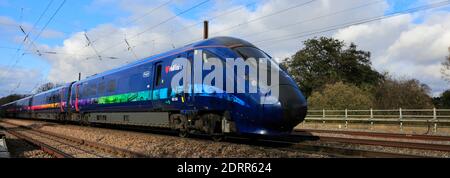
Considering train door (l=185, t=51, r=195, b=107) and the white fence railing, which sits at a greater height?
train door (l=185, t=51, r=195, b=107)

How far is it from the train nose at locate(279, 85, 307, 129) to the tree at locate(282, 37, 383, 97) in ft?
147

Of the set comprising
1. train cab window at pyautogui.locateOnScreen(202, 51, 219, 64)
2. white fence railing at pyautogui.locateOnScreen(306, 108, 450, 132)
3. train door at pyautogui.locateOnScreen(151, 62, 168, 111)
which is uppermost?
train cab window at pyautogui.locateOnScreen(202, 51, 219, 64)

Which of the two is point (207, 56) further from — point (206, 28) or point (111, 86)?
point (206, 28)


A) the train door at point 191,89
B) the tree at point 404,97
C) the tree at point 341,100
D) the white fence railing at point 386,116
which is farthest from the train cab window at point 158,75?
the tree at point 404,97

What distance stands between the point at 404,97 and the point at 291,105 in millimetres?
29862

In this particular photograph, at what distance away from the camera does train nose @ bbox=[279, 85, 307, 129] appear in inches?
414

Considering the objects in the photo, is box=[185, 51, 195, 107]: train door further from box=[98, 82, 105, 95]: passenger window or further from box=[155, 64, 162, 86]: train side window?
box=[98, 82, 105, 95]: passenger window

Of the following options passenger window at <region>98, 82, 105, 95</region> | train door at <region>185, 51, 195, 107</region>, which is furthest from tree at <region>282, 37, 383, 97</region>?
train door at <region>185, 51, 195, 107</region>

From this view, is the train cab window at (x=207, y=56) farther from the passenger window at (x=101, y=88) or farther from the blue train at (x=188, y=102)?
the passenger window at (x=101, y=88)

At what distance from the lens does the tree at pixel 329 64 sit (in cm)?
5609

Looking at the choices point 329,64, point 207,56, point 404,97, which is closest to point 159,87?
point 207,56

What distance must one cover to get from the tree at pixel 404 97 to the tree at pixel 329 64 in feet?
48.8
